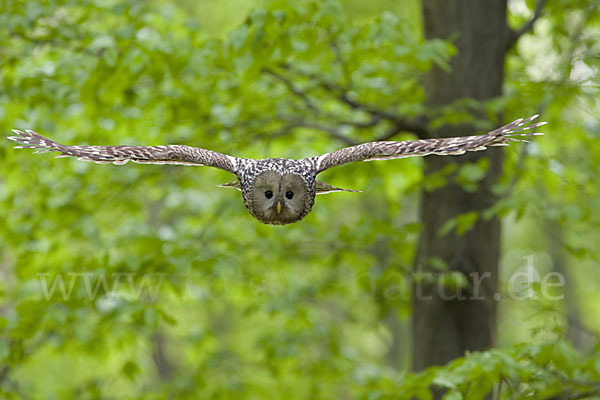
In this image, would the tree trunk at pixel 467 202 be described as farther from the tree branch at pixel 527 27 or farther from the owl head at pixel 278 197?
the owl head at pixel 278 197

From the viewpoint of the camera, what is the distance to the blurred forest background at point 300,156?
4195 mm

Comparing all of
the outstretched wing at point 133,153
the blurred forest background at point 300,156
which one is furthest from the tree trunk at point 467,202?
the outstretched wing at point 133,153

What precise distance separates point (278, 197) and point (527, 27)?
3218 millimetres

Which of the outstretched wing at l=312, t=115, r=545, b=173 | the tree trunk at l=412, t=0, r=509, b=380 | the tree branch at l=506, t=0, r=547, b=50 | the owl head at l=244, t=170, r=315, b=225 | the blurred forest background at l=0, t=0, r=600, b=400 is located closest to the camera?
the outstretched wing at l=312, t=115, r=545, b=173

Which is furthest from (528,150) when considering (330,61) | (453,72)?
(330,61)

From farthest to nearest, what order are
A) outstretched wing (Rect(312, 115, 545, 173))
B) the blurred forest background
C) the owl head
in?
the blurred forest background → the owl head → outstretched wing (Rect(312, 115, 545, 173))

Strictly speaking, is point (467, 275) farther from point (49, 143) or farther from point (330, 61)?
point (49, 143)

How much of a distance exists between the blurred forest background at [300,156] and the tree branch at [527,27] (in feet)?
0.08

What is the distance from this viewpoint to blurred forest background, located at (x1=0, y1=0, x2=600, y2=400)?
4.20 metres

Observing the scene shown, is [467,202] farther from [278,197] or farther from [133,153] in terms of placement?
[133,153]

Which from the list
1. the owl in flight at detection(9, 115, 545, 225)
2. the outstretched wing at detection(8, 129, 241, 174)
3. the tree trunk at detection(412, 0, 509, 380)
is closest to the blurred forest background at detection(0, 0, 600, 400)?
the tree trunk at detection(412, 0, 509, 380)

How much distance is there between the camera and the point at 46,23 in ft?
15.1

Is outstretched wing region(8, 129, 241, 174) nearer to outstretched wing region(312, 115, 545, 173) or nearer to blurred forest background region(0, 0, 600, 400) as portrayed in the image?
outstretched wing region(312, 115, 545, 173)

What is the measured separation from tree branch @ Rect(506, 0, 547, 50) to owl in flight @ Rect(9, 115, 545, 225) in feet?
7.78
